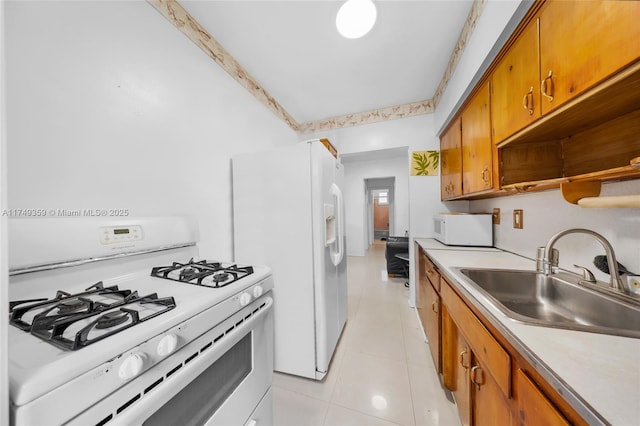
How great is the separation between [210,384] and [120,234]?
30.9 inches

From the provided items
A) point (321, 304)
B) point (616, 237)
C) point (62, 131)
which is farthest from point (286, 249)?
point (616, 237)

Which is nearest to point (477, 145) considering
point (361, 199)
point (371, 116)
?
point (371, 116)

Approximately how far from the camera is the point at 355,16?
140cm

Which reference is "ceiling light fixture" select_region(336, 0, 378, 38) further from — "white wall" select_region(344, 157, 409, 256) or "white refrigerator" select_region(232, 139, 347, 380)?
"white wall" select_region(344, 157, 409, 256)

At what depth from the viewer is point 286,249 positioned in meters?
1.55

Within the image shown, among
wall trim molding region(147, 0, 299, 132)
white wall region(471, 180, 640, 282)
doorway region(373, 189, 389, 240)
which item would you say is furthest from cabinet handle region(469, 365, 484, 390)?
doorway region(373, 189, 389, 240)

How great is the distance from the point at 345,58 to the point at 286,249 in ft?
5.88

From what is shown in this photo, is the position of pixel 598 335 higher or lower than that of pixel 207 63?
lower

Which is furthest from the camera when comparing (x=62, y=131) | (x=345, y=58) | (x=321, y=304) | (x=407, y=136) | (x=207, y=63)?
(x=407, y=136)

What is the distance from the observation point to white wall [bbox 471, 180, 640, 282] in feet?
2.86

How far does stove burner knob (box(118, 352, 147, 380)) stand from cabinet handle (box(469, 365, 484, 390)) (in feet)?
3.75

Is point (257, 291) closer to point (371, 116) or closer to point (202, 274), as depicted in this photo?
point (202, 274)

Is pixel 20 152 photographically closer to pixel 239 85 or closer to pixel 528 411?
pixel 239 85

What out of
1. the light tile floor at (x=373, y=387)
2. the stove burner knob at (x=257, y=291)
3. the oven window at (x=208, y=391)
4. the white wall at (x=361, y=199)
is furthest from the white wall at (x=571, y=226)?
the white wall at (x=361, y=199)
